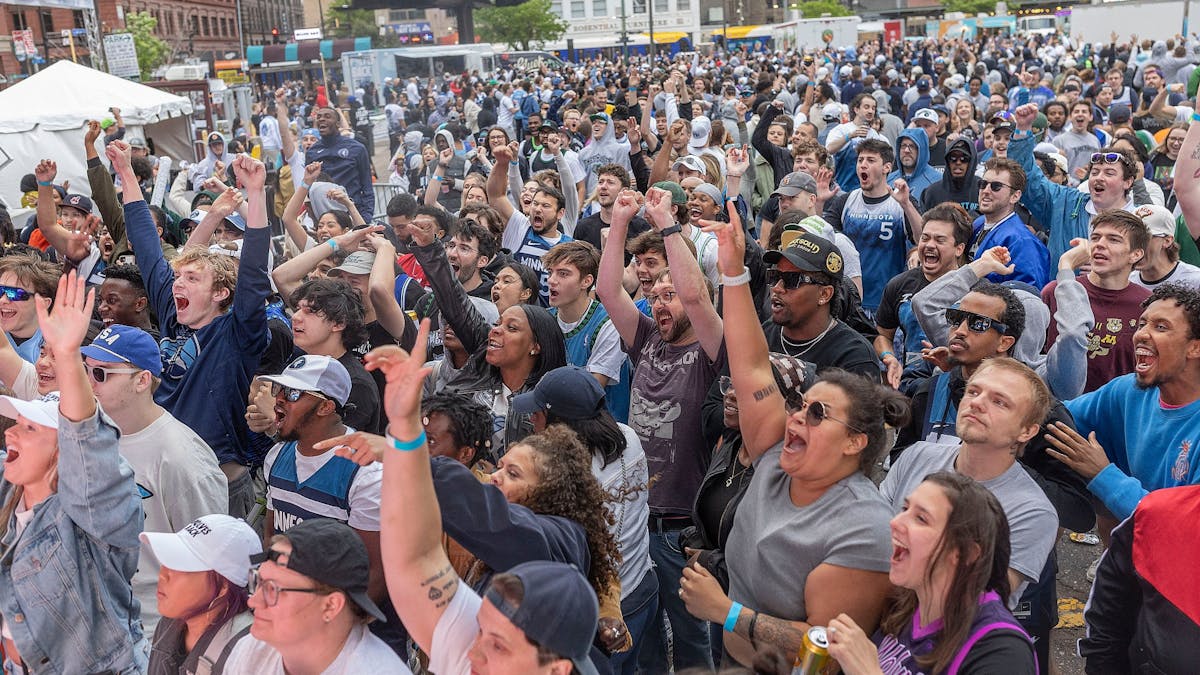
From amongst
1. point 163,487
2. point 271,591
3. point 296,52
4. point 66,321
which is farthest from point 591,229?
point 296,52

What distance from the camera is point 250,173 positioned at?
5215 mm

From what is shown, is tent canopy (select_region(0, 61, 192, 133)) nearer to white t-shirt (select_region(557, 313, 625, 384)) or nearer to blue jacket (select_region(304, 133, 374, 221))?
blue jacket (select_region(304, 133, 374, 221))

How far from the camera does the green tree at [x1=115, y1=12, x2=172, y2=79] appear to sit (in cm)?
4419

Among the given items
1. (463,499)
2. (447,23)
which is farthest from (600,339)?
(447,23)

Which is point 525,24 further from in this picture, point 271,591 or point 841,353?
point 271,591

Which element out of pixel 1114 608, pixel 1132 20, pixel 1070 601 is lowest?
pixel 1070 601

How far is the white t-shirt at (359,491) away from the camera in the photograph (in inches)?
143

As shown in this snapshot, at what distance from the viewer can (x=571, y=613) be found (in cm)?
244

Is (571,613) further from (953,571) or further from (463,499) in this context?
(953,571)

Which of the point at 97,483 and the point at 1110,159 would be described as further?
the point at 1110,159

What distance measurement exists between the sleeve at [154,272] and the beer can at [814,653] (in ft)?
13.1

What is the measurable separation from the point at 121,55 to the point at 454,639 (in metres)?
24.7

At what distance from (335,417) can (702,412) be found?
4.72 ft

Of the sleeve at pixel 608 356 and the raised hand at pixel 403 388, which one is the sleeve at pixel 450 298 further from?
the raised hand at pixel 403 388
